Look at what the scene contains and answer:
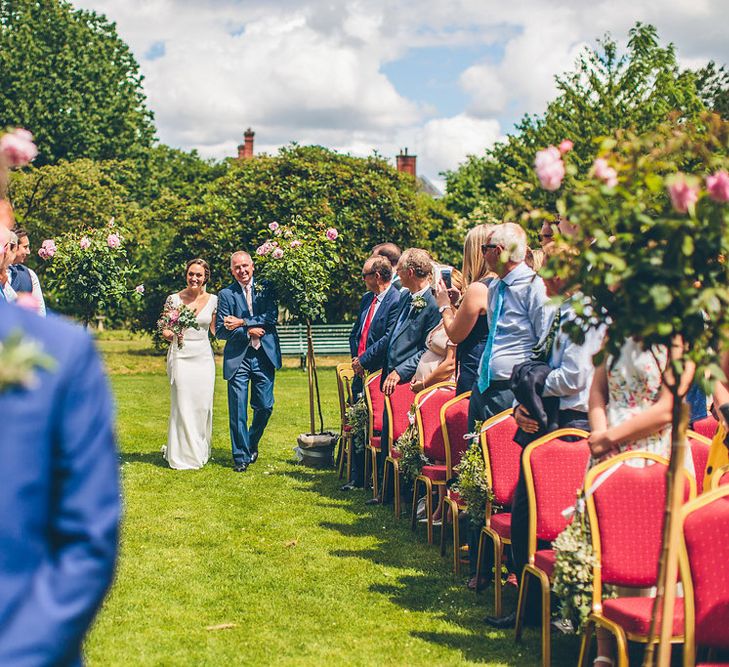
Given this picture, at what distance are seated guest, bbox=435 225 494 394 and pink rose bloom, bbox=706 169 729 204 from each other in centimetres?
364

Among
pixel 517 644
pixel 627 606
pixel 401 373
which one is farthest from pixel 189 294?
pixel 627 606

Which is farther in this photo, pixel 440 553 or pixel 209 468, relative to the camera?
pixel 209 468

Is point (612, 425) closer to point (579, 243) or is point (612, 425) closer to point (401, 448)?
point (579, 243)

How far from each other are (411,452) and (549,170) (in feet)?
16.9

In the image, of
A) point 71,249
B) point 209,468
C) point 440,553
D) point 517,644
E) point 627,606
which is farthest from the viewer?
point 209,468

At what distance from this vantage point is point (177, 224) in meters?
28.1

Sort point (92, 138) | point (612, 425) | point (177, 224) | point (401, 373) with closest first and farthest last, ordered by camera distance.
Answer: point (612, 425) → point (401, 373) → point (177, 224) → point (92, 138)

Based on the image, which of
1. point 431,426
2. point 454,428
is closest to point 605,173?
point 454,428

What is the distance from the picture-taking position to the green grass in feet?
19.3

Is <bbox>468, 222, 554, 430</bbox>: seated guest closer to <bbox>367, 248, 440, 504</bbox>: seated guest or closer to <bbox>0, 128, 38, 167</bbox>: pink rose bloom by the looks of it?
<bbox>367, 248, 440, 504</bbox>: seated guest

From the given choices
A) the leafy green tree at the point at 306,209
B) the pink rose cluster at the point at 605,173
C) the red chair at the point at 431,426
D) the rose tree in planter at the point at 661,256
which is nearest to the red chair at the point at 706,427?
the red chair at the point at 431,426

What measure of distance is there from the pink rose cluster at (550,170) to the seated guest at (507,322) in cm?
279

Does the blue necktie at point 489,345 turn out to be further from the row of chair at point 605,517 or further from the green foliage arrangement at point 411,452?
the green foliage arrangement at point 411,452

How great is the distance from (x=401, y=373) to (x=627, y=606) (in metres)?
5.17
